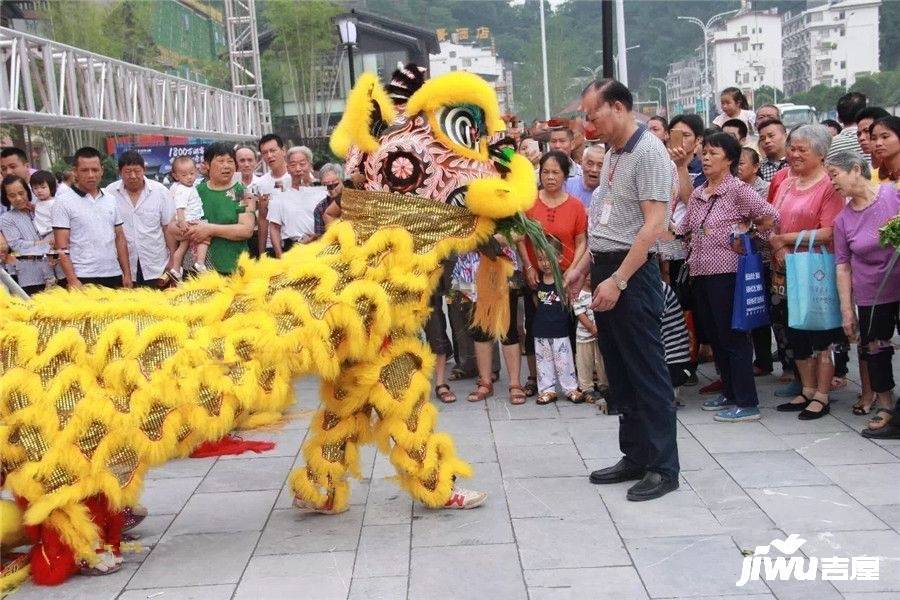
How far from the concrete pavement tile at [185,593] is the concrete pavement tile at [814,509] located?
2336 mm

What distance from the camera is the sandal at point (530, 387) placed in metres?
6.88

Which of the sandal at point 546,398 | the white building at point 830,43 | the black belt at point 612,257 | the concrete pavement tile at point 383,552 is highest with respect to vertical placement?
the white building at point 830,43

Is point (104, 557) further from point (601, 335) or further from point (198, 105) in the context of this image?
point (198, 105)

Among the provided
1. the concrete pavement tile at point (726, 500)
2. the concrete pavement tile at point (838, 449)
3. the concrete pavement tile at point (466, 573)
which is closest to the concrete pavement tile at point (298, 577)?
the concrete pavement tile at point (466, 573)

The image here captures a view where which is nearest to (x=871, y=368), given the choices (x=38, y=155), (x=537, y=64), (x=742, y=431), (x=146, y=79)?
(x=742, y=431)

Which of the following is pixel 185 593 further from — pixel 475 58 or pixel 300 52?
pixel 300 52

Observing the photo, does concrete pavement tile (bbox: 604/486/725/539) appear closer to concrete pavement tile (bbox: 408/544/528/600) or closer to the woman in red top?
concrete pavement tile (bbox: 408/544/528/600)

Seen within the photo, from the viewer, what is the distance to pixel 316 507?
444cm

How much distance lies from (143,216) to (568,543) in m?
4.52

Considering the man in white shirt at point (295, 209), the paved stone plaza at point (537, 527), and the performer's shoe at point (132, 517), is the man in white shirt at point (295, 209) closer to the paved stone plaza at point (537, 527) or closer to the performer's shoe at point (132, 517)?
the paved stone plaza at point (537, 527)

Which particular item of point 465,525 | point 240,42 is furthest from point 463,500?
point 240,42

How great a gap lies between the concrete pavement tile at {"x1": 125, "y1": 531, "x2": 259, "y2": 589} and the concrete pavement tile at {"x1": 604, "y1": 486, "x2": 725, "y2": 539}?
5.43 ft

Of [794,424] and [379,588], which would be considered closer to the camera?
[379,588]

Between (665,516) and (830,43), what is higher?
(830,43)
